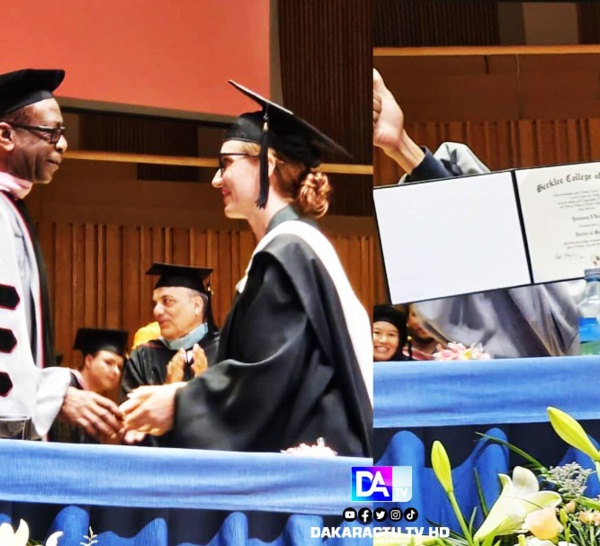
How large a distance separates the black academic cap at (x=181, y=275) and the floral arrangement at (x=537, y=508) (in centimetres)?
56

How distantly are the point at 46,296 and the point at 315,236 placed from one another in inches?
21.7

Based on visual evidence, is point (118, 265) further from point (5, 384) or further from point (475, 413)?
point (475, 413)

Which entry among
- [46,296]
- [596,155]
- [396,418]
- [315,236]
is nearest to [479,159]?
[596,155]

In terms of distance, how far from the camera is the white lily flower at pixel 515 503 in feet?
6.56

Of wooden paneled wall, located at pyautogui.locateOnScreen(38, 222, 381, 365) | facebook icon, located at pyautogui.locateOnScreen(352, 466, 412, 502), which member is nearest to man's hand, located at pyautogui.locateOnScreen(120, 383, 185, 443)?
wooden paneled wall, located at pyautogui.locateOnScreen(38, 222, 381, 365)

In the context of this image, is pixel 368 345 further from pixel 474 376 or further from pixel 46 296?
pixel 46 296

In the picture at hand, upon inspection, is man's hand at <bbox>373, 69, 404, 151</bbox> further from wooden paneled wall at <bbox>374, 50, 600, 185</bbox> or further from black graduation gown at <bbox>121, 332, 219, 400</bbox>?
black graduation gown at <bbox>121, 332, 219, 400</bbox>

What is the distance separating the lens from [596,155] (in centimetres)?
237

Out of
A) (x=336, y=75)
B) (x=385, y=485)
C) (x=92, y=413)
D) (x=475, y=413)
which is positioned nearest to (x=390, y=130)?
(x=336, y=75)

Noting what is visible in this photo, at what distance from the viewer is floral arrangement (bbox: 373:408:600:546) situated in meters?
1.94

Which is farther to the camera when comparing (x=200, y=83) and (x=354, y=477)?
(x=200, y=83)

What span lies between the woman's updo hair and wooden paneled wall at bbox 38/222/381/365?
0.12 m

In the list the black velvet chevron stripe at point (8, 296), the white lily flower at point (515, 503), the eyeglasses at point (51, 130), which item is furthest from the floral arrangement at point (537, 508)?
the eyeglasses at point (51, 130)

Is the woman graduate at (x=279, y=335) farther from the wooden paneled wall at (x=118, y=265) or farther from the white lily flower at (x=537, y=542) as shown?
the white lily flower at (x=537, y=542)
